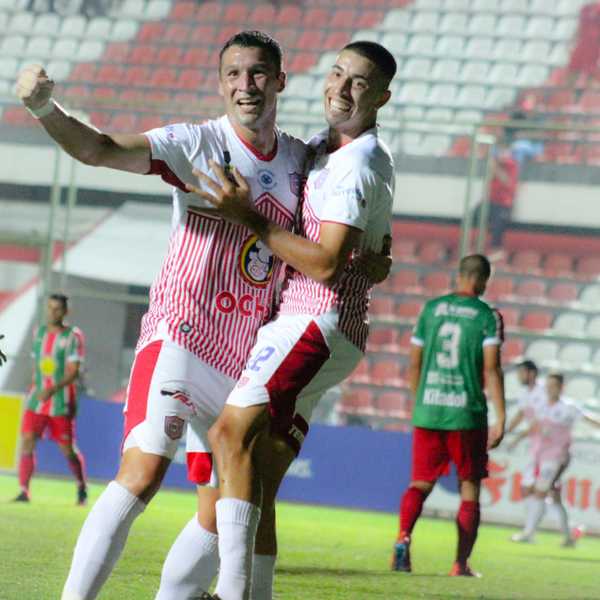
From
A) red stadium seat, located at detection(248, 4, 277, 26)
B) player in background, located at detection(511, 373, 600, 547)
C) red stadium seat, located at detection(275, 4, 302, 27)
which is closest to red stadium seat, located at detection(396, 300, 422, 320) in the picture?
player in background, located at detection(511, 373, 600, 547)

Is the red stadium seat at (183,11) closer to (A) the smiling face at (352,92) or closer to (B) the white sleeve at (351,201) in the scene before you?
(A) the smiling face at (352,92)

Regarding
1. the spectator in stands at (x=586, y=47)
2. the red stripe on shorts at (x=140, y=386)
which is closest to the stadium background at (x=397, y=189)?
the spectator in stands at (x=586, y=47)

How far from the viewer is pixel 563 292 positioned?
17.8m

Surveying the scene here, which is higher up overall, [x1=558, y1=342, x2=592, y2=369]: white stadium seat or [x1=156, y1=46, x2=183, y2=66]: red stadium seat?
[x1=156, y1=46, x2=183, y2=66]: red stadium seat

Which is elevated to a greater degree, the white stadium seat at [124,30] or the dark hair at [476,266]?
the white stadium seat at [124,30]

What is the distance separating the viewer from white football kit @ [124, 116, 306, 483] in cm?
427

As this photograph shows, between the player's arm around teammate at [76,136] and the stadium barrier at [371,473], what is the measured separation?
9968 mm

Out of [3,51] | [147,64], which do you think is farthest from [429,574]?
[3,51]

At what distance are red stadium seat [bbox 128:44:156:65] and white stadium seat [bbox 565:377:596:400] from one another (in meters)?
8.87

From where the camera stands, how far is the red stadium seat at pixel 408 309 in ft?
57.4

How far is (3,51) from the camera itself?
23125 mm

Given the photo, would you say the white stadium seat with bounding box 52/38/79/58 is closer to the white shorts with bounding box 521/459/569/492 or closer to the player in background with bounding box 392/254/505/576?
the white shorts with bounding box 521/459/569/492

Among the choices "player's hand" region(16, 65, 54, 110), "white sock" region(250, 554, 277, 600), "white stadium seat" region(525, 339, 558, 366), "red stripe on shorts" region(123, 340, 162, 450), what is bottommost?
"white sock" region(250, 554, 277, 600)

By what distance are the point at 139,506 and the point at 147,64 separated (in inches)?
732
